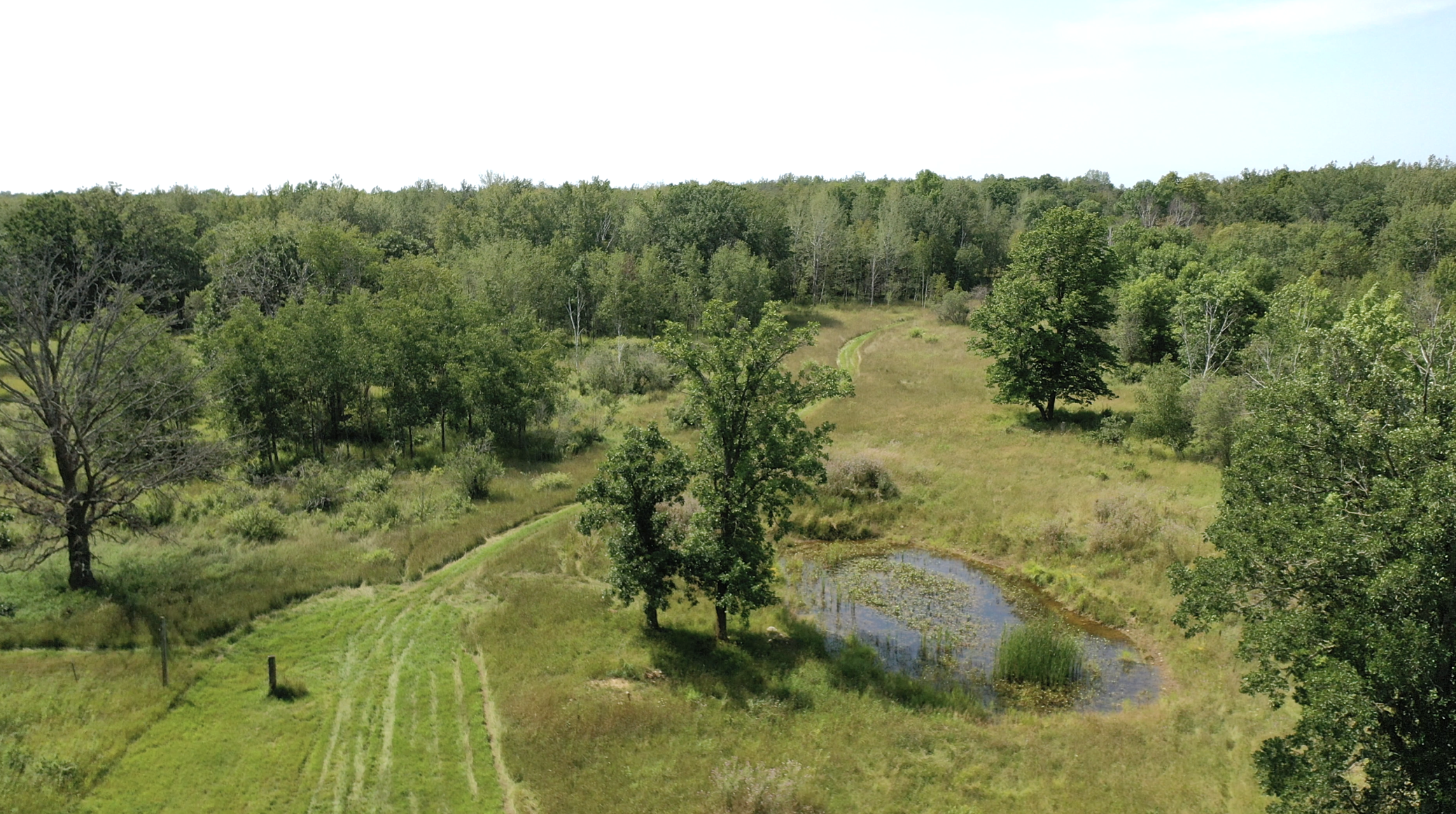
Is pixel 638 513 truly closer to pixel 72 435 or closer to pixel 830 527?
pixel 830 527

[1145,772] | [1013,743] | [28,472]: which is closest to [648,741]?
[1013,743]

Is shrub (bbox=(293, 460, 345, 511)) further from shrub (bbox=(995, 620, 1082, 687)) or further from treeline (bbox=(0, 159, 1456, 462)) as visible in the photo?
shrub (bbox=(995, 620, 1082, 687))

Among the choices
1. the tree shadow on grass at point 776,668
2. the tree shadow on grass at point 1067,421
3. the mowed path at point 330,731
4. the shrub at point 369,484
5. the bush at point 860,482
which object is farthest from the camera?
the tree shadow on grass at point 1067,421

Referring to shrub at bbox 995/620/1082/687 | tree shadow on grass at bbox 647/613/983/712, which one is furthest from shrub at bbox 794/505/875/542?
shrub at bbox 995/620/1082/687

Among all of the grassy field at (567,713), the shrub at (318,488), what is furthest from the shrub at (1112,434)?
the shrub at (318,488)

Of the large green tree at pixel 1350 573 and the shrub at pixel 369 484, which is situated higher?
the large green tree at pixel 1350 573

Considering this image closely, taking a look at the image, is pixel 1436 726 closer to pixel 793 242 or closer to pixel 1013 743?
pixel 1013 743

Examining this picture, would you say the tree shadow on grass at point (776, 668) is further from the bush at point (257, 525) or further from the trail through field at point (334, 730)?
the bush at point (257, 525)
